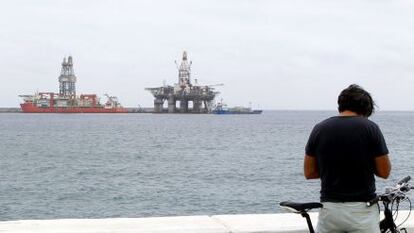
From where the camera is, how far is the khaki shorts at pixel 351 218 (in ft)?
12.8

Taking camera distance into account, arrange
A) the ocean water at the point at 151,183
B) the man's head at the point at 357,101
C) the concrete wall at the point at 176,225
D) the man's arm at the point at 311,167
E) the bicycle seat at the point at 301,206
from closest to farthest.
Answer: the bicycle seat at the point at 301,206 < the man's head at the point at 357,101 < the man's arm at the point at 311,167 < the concrete wall at the point at 176,225 < the ocean water at the point at 151,183

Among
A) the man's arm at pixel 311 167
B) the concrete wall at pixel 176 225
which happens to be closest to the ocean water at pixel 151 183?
the concrete wall at pixel 176 225

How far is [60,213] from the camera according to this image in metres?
23.3

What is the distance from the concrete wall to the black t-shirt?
1377 mm

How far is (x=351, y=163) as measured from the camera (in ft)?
12.9

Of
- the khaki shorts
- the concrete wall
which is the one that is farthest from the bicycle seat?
the concrete wall

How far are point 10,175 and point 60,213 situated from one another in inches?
588

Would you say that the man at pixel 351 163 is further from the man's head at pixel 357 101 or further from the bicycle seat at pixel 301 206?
the bicycle seat at pixel 301 206

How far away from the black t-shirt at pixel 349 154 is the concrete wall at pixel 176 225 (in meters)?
1.38

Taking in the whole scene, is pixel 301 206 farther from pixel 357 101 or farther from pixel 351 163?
pixel 357 101

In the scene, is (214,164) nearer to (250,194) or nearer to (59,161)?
(59,161)

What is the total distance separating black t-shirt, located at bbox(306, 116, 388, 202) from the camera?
3.90 metres

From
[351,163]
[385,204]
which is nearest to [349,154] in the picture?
[351,163]

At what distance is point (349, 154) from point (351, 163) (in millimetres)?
57
